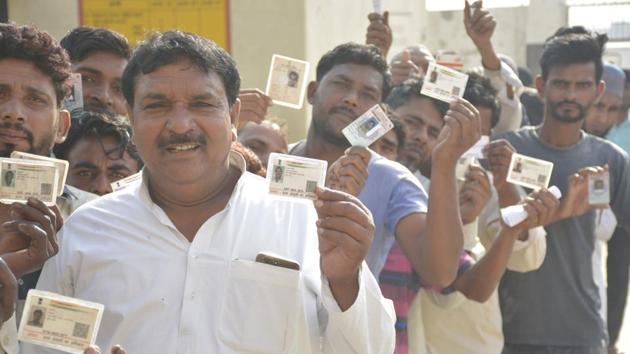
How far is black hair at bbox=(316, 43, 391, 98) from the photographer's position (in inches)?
200

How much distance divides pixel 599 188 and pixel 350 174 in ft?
6.60

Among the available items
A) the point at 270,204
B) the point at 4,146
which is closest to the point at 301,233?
the point at 270,204

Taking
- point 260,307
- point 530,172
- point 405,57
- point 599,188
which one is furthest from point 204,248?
A: point 405,57

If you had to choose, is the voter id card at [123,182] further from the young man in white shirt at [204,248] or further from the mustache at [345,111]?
the mustache at [345,111]

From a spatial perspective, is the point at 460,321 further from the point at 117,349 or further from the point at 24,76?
the point at 117,349

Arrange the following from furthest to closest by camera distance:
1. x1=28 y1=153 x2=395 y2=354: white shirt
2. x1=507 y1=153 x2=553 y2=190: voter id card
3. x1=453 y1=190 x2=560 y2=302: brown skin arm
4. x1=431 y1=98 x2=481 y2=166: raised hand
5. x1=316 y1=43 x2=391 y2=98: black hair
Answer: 1. x1=507 y1=153 x2=553 y2=190: voter id card
2. x1=453 y1=190 x2=560 y2=302: brown skin arm
3. x1=316 y1=43 x2=391 y2=98: black hair
4. x1=431 y1=98 x2=481 y2=166: raised hand
5. x1=28 y1=153 x2=395 y2=354: white shirt

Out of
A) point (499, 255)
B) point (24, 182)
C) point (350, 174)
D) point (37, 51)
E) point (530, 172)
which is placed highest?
point (37, 51)

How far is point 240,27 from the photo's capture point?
280 inches

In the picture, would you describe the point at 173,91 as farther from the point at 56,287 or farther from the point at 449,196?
the point at 449,196

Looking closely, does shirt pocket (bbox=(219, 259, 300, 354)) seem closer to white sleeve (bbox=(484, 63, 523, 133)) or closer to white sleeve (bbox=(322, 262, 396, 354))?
white sleeve (bbox=(322, 262, 396, 354))

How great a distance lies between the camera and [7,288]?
2994 millimetres

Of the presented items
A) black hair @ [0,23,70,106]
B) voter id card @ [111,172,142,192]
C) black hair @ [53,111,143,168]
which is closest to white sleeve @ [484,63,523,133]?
black hair @ [53,111,143,168]

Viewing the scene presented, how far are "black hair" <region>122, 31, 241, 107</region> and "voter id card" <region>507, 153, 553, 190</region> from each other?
7.64 ft

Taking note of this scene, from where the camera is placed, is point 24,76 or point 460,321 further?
point 460,321
